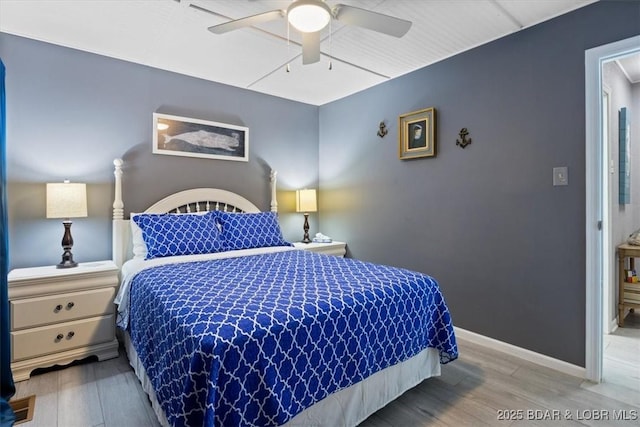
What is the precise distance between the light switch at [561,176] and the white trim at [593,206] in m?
0.12

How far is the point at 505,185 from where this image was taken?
262 cm

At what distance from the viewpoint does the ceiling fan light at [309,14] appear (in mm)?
1697

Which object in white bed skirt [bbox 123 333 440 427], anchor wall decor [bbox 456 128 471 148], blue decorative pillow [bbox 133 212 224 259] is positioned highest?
anchor wall decor [bbox 456 128 471 148]

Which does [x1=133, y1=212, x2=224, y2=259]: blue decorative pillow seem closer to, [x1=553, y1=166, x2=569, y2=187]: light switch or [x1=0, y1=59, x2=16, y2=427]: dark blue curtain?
[x1=0, y1=59, x2=16, y2=427]: dark blue curtain

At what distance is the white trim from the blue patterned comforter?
0.98 m

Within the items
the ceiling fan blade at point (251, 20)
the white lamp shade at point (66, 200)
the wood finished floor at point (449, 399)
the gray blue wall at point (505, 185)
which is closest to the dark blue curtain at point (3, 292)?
the wood finished floor at point (449, 399)

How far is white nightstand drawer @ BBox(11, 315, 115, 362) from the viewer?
7.30 feet

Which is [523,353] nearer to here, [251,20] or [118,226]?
[251,20]

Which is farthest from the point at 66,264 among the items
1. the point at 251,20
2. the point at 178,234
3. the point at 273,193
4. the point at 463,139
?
the point at 463,139

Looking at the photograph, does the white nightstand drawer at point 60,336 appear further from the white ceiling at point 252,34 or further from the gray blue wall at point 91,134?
the white ceiling at point 252,34

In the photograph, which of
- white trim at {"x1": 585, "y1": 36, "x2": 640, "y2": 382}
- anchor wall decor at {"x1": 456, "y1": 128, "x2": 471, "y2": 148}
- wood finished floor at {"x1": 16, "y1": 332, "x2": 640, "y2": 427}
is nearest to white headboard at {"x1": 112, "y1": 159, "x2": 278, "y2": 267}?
wood finished floor at {"x1": 16, "y1": 332, "x2": 640, "y2": 427}

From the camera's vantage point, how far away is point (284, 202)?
13.7ft

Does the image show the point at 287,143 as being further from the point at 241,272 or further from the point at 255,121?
the point at 241,272

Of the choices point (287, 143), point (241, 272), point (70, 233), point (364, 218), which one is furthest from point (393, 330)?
point (287, 143)
